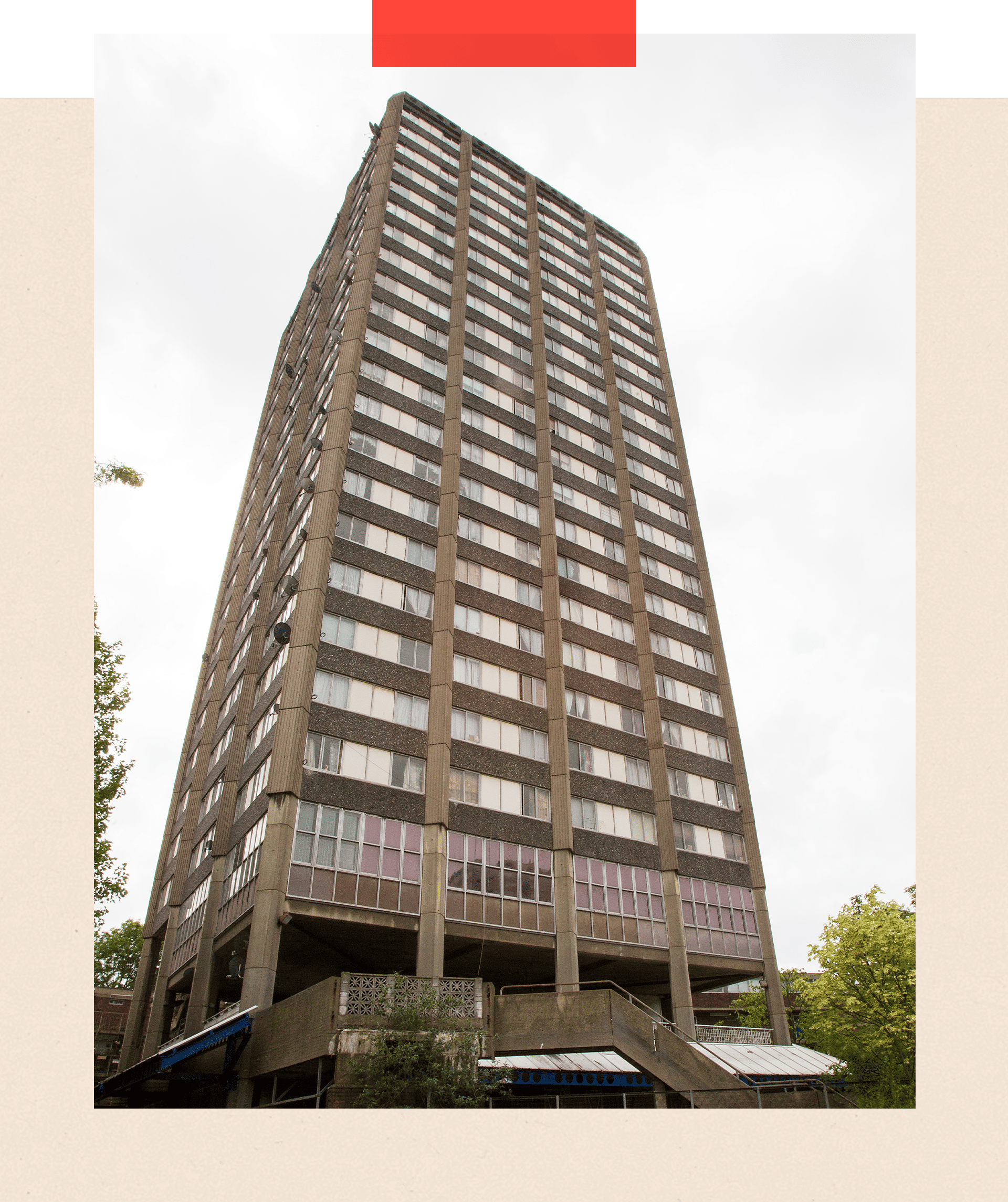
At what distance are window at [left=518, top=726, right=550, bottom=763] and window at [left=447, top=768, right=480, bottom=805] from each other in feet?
9.70

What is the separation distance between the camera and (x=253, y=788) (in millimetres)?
33125

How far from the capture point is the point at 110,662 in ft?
107

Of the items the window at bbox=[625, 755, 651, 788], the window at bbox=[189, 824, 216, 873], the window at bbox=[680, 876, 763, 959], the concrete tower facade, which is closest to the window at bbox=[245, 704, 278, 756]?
the concrete tower facade

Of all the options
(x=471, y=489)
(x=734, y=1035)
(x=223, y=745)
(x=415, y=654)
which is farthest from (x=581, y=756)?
(x=223, y=745)

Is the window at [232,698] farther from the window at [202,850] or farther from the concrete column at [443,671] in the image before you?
the concrete column at [443,671]

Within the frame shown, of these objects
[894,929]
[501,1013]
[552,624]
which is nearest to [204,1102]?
[501,1013]

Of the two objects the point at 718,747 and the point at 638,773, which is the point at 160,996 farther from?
the point at 718,747

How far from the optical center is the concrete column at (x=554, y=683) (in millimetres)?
32156

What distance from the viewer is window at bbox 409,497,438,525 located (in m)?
39.1

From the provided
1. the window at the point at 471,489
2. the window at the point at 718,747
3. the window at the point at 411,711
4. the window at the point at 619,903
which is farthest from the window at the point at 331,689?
the window at the point at 718,747

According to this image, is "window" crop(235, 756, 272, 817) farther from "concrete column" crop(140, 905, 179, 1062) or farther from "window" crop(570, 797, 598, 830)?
"window" crop(570, 797, 598, 830)

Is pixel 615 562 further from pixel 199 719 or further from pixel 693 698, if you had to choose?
pixel 199 719

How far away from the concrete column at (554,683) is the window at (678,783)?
23.9 feet

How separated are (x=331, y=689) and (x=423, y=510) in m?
11.3
